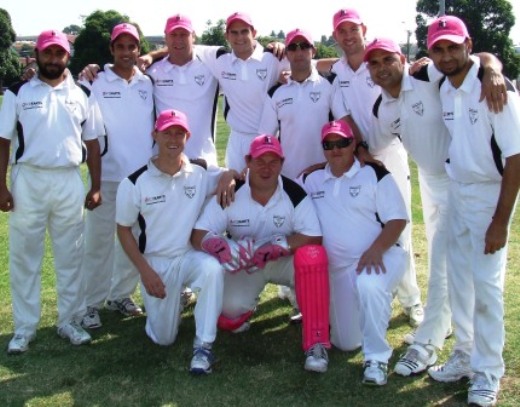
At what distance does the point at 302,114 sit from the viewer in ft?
18.2

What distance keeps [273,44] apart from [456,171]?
250cm

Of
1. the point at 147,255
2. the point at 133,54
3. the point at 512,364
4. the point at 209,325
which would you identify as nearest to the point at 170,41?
the point at 133,54

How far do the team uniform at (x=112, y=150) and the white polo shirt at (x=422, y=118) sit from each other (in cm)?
202

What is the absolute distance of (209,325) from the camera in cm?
479

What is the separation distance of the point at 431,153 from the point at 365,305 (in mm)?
1153

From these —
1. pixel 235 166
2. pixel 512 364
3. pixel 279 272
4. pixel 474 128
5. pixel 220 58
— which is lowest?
pixel 512 364

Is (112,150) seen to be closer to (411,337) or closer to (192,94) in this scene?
(192,94)

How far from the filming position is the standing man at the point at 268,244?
4.75 m

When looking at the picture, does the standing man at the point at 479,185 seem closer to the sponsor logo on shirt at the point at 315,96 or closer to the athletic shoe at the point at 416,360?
the athletic shoe at the point at 416,360

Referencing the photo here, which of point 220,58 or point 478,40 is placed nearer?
point 220,58

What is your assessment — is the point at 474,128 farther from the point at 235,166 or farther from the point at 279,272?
the point at 235,166

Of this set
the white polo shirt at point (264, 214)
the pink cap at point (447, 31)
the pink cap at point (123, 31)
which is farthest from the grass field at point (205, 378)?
the pink cap at point (123, 31)

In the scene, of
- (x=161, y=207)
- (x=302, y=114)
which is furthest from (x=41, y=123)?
(x=302, y=114)

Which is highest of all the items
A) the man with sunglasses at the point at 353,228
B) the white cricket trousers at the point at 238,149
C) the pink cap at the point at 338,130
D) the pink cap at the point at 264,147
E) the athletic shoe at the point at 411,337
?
the pink cap at the point at 338,130
